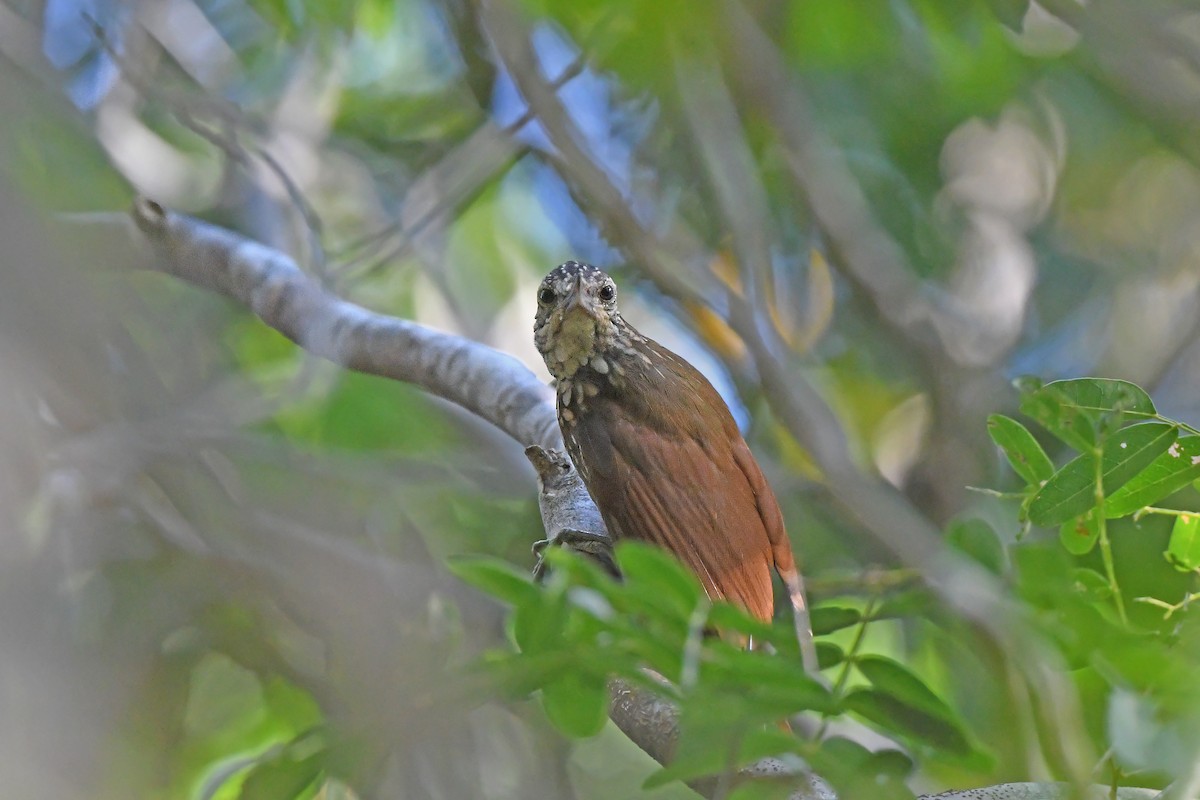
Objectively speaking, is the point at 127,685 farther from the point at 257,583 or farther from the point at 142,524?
the point at 142,524

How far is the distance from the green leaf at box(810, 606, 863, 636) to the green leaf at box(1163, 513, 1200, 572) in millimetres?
408

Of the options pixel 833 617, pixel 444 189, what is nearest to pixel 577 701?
pixel 833 617

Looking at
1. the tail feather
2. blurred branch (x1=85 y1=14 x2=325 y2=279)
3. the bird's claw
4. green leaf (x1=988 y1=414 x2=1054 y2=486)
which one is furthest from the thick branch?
green leaf (x1=988 y1=414 x2=1054 y2=486)

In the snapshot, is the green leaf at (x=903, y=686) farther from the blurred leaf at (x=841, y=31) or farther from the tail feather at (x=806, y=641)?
the blurred leaf at (x=841, y=31)

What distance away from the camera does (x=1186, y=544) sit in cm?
150

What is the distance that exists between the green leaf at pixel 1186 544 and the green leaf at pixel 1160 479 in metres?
0.05

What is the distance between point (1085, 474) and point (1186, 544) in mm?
212

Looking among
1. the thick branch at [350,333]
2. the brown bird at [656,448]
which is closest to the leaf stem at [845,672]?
the brown bird at [656,448]

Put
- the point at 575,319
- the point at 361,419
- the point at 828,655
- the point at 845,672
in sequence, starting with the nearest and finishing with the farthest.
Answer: the point at 845,672 → the point at 828,655 → the point at 575,319 → the point at 361,419

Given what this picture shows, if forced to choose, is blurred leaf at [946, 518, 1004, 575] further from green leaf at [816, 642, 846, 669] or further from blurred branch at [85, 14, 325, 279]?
blurred branch at [85, 14, 325, 279]

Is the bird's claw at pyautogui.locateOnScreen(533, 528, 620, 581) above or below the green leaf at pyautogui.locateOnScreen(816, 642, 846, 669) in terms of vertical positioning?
above

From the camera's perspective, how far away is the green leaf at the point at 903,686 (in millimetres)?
1119

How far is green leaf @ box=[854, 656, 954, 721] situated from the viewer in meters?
1.12

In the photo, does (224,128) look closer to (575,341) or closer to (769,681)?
(575,341)
